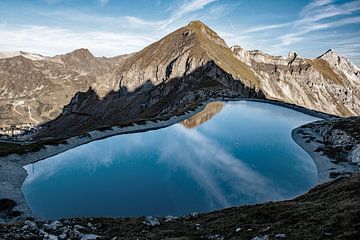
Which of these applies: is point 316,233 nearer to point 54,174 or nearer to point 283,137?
point 54,174

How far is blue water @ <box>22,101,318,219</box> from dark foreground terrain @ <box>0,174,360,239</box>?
7377mm

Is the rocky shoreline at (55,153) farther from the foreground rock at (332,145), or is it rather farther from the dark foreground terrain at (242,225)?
the dark foreground terrain at (242,225)

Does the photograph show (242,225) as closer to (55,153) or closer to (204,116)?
(55,153)

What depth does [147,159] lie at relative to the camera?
2068 inches

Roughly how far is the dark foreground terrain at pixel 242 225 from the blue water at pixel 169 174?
738 cm

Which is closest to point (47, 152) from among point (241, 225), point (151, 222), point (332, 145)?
point (151, 222)

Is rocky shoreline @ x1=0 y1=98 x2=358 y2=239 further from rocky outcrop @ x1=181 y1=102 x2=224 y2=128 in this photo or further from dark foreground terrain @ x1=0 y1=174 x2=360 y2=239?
rocky outcrop @ x1=181 y1=102 x2=224 y2=128

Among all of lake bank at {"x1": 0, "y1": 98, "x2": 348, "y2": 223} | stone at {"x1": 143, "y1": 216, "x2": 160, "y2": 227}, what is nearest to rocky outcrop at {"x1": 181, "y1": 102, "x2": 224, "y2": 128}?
lake bank at {"x1": 0, "y1": 98, "x2": 348, "y2": 223}

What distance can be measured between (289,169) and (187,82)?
156 metres

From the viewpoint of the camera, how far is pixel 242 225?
22312 millimetres

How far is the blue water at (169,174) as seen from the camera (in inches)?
1398

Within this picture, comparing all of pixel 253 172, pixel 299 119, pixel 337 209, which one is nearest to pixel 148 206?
pixel 253 172

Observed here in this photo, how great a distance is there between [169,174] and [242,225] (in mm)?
22908

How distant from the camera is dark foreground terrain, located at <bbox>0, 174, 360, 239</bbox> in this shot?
17.3m
